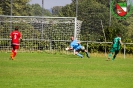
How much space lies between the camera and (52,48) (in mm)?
39438

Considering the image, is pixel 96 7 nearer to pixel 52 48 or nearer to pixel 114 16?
pixel 114 16

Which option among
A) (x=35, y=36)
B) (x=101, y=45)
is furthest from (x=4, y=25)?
(x=101, y=45)

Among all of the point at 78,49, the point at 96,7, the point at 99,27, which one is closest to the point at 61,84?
the point at 78,49

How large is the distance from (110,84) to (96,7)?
1432 inches

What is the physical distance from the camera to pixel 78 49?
105ft

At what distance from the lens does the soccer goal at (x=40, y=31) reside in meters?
39.5

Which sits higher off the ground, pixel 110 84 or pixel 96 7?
pixel 96 7

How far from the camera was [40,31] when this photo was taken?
40.6 metres

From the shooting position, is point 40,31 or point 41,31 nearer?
point 41,31

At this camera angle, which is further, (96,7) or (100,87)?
(96,7)

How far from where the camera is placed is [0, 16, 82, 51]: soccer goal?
39.5 m

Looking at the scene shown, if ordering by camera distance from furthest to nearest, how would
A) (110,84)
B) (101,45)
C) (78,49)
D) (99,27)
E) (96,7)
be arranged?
(96,7), (99,27), (101,45), (78,49), (110,84)

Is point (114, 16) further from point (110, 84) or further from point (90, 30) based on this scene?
point (110, 84)

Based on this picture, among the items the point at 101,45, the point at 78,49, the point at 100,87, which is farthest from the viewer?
the point at 101,45
